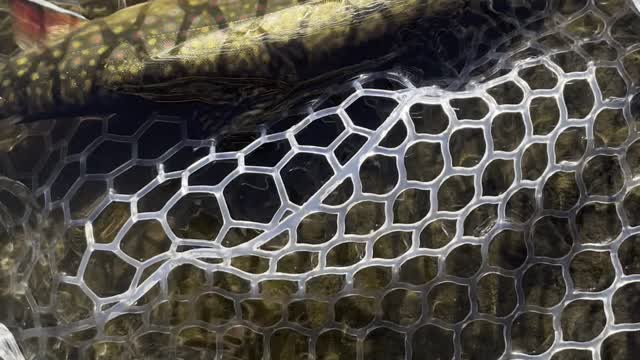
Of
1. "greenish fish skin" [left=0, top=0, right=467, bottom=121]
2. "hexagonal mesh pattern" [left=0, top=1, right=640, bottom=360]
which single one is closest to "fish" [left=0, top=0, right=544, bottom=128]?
"greenish fish skin" [left=0, top=0, right=467, bottom=121]

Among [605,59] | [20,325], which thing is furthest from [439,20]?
[20,325]

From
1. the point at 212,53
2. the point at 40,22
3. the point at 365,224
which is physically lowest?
the point at 365,224

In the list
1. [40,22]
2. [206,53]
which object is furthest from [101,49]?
[206,53]

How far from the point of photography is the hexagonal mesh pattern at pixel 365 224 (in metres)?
2.62

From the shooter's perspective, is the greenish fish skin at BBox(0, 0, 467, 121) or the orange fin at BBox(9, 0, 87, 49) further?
the orange fin at BBox(9, 0, 87, 49)

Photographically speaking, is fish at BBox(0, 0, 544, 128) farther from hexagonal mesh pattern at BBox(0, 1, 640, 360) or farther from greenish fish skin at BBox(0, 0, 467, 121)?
hexagonal mesh pattern at BBox(0, 1, 640, 360)

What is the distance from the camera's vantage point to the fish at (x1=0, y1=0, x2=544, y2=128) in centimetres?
255

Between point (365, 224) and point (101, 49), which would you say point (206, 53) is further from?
point (365, 224)

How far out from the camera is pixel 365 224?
2742 mm

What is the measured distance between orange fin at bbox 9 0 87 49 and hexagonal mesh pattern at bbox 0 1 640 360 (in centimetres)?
45

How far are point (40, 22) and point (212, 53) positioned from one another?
2.76ft

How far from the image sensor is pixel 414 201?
8.89 ft

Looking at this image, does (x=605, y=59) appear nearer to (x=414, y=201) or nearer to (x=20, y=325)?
(x=414, y=201)

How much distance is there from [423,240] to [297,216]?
583 mm
